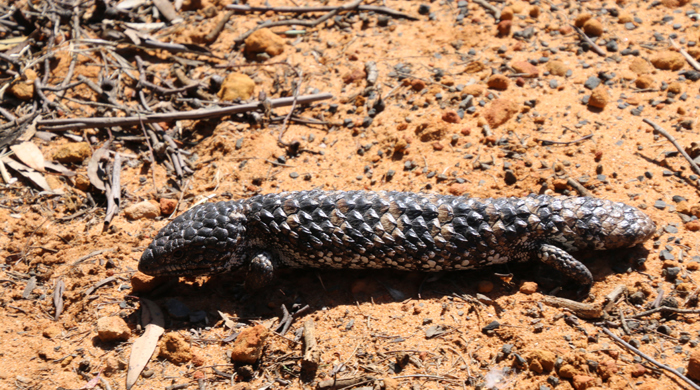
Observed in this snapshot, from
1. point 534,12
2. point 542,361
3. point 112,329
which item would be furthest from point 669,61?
point 112,329

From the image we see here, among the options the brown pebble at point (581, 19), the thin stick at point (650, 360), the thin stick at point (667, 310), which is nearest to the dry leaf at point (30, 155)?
the thin stick at point (650, 360)

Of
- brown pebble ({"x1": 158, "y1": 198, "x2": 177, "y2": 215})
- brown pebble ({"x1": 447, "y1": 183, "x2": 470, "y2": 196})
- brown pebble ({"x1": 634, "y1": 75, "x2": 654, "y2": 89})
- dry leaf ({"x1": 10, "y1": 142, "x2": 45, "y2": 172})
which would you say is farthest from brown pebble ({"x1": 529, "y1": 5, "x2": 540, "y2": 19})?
dry leaf ({"x1": 10, "y1": 142, "x2": 45, "y2": 172})

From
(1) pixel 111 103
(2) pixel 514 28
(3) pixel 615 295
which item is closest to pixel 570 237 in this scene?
(3) pixel 615 295

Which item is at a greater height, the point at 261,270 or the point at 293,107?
the point at 293,107

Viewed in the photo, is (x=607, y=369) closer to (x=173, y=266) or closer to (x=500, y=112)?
(x=500, y=112)

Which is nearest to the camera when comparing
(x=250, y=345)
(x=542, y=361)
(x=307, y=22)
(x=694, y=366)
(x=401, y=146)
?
(x=694, y=366)

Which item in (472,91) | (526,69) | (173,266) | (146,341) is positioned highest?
(526,69)

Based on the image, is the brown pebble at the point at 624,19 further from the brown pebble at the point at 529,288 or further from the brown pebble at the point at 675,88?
the brown pebble at the point at 529,288
